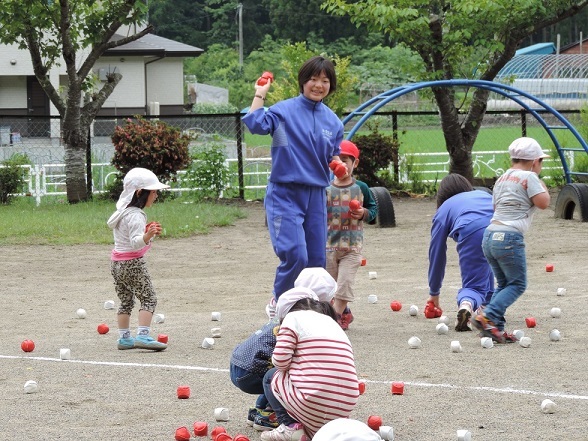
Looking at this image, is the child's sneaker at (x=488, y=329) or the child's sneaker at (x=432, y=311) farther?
the child's sneaker at (x=432, y=311)

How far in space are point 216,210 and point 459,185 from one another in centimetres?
913

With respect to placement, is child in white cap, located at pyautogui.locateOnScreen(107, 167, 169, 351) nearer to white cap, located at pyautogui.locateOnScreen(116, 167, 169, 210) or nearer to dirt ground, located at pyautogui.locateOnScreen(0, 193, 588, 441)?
white cap, located at pyautogui.locateOnScreen(116, 167, 169, 210)

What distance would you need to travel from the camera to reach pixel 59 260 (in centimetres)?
1305

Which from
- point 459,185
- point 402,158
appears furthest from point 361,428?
point 402,158

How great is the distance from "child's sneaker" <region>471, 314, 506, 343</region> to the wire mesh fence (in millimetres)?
12320

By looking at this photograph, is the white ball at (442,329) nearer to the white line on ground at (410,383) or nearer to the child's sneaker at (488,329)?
the child's sneaker at (488,329)

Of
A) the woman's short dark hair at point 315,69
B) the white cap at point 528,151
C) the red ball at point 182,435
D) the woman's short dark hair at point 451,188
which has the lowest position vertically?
the red ball at point 182,435

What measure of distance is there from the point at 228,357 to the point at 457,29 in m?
13.6

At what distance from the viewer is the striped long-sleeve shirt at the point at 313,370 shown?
487 cm

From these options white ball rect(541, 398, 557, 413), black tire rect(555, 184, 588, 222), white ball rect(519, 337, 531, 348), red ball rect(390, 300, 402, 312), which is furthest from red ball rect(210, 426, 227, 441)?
black tire rect(555, 184, 588, 222)

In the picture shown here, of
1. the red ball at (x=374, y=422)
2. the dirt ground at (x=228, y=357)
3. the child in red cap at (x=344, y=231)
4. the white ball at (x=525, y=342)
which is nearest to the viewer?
the red ball at (x=374, y=422)

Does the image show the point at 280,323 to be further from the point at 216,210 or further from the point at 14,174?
the point at 14,174

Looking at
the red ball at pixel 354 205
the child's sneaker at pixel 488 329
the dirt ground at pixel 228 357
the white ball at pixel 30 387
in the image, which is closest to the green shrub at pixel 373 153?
the dirt ground at pixel 228 357

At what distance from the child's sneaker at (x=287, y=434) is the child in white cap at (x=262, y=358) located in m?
0.21
